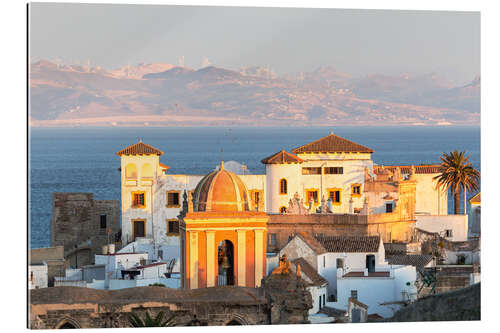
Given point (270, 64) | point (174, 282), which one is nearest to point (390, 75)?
point (270, 64)

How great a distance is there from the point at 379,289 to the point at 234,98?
45.0 m

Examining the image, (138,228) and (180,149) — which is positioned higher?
(180,149)

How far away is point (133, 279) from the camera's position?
36.1 meters

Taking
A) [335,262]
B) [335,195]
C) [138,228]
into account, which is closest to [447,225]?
[335,195]

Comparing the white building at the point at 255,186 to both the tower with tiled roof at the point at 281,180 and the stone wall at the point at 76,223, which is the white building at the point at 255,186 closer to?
the tower with tiled roof at the point at 281,180

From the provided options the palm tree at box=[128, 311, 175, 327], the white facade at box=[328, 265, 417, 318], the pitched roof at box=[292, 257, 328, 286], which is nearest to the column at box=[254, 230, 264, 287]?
the pitched roof at box=[292, 257, 328, 286]

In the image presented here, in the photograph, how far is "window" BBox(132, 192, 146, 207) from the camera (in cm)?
4572

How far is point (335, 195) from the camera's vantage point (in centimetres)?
4662

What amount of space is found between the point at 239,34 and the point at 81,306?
43.5 feet

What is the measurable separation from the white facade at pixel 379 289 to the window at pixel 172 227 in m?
11.4

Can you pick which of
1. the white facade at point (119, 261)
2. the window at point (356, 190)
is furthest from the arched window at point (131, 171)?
the window at point (356, 190)

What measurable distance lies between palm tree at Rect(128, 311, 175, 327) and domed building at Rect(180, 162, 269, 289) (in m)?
3.94

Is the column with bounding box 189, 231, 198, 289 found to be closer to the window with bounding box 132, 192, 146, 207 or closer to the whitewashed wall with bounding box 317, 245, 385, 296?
the whitewashed wall with bounding box 317, 245, 385, 296

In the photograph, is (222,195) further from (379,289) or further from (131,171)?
(131,171)
